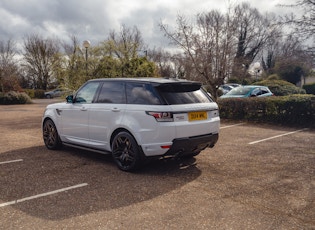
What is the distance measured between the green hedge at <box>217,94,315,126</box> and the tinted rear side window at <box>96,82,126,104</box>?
7.60 meters

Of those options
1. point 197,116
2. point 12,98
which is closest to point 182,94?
point 197,116

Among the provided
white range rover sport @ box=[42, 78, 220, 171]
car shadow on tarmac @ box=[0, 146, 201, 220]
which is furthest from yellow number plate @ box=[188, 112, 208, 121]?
car shadow on tarmac @ box=[0, 146, 201, 220]

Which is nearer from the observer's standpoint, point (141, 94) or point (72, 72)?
point (141, 94)

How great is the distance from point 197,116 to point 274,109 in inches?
283

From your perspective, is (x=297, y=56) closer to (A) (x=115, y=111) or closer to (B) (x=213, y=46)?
(B) (x=213, y=46)

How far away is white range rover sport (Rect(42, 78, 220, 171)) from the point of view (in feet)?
15.3

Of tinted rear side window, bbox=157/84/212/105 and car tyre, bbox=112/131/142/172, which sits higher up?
tinted rear side window, bbox=157/84/212/105

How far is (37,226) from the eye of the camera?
3205 millimetres

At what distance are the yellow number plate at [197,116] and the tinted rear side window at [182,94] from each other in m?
0.23

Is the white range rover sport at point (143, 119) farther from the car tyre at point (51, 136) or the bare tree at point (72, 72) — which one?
the bare tree at point (72, 72)

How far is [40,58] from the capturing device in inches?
1662

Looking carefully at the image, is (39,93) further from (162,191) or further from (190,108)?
(162,191)

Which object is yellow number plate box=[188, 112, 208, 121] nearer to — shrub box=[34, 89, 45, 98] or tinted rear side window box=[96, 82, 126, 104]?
tinted rear side window box=[96, 82, 126, 104]

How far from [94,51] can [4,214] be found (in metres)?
12.6
